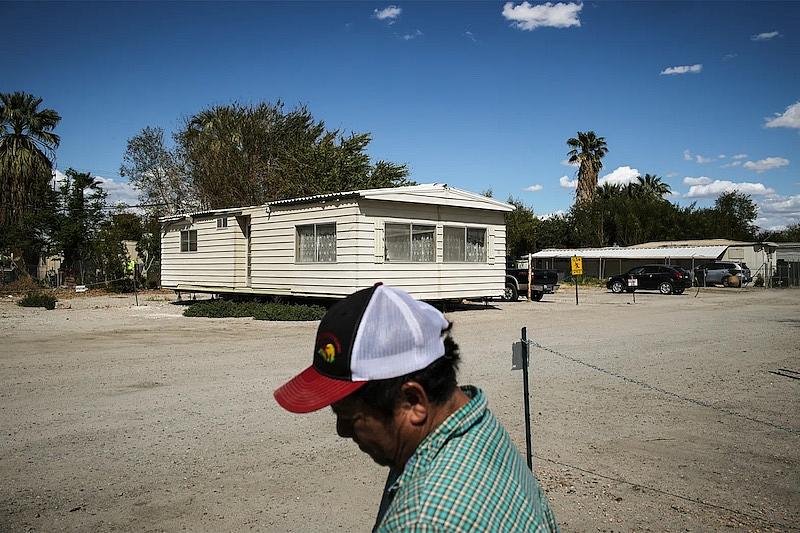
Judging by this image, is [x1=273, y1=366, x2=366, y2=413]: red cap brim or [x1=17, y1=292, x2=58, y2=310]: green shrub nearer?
[x1=273, y1=366, x2=366, y2=413]: red cap brim

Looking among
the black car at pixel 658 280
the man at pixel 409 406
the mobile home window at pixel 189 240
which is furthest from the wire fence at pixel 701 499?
the black car at pixel 658 280

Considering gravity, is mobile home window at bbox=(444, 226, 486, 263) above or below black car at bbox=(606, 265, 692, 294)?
above

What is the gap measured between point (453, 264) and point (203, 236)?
8830mm

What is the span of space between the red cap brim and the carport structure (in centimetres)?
4249

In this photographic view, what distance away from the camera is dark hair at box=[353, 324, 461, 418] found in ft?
4.91

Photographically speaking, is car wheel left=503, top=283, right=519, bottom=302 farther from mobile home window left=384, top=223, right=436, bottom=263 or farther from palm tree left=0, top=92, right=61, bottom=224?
palm tree left=0, top=92, right=61, bottom=224

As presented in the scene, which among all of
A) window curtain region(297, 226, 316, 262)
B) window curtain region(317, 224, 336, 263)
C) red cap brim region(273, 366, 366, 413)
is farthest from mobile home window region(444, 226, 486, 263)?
red cap brim region(273, 366, 366, 413)

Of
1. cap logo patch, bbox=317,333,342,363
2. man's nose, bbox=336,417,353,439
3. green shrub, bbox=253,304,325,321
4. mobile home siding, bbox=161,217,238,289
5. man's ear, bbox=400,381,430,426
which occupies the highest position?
mobile home siding, bbox=161,217,238,289

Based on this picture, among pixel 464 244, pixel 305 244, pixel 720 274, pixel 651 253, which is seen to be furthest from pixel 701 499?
pixel 651 253

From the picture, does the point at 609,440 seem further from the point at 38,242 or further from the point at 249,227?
the point at 38,242

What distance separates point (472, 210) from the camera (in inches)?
821

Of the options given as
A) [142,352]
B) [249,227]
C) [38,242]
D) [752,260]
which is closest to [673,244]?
[752,260]

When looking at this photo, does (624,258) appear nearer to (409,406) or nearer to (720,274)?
(720,274)

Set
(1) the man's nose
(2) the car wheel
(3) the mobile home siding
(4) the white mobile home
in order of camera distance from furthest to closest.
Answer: (2) the car wheel < (3) the mobile home siding < (4) the white mobile home < (1) the man's nose
